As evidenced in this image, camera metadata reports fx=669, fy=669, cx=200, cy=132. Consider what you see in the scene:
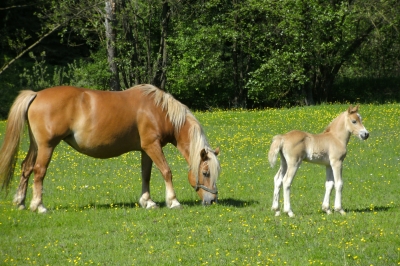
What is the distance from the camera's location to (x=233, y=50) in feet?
122

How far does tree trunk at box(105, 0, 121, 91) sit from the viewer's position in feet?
108

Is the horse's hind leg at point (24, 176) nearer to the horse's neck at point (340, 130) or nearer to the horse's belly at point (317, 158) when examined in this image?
the horse's belly at point (317, 158)

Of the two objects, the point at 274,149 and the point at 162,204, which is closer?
the point at 274,149

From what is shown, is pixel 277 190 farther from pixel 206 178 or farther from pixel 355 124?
pixel 355 124

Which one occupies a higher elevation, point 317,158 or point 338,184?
point 317,158

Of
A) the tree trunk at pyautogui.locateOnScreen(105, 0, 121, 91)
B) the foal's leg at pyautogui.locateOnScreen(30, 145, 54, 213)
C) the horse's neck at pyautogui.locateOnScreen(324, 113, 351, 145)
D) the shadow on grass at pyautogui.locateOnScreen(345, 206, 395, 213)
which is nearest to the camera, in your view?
the horse's neck at pyautogui.locateOnScreen(324, 113, 351, 145)

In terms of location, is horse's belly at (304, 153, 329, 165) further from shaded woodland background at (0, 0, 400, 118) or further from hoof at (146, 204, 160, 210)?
shaded woodland background at (0, 0, 400, 118)

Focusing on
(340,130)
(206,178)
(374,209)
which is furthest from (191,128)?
(374,209)

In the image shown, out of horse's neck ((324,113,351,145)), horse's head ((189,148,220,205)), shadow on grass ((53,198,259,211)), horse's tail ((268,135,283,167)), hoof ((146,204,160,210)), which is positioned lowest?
shadow on grass ((53,198,259,211))

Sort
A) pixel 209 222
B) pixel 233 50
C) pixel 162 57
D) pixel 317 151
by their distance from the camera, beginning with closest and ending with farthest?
pixel 209 222, pixel 317 151, pixel 162 57, pixel 233 50

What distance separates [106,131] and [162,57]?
24355 millimetres

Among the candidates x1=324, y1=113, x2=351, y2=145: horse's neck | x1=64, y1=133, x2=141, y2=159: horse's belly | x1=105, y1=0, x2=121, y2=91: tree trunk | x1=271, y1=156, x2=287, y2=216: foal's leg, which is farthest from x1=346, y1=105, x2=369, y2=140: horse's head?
x1=105, y1=0, x2=121, y2=91: tree trunk

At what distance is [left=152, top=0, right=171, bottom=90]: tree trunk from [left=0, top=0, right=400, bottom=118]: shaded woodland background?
61 millimetres

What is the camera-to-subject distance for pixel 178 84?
3709cm
